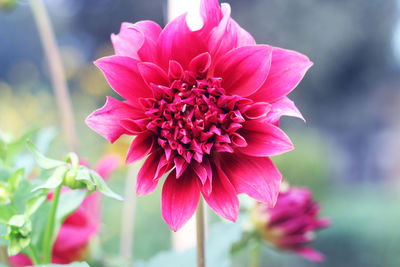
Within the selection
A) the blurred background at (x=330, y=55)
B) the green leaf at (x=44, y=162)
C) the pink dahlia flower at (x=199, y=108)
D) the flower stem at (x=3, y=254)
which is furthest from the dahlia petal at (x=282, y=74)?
the blurred background at (x=330, y=55)

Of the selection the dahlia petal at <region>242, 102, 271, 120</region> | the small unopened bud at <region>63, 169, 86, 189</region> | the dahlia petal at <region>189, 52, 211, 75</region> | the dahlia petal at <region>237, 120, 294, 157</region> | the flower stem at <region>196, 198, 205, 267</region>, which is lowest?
the flower stem at <region>196, 198, 205, 267</region>

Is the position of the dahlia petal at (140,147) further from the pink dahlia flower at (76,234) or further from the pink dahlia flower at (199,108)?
the pink dahlia flower at (76,234)

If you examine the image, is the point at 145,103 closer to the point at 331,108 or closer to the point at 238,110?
the point at 238,110

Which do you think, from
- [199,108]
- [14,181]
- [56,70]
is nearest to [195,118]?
[199,108]

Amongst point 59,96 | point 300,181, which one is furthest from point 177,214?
point 300,181

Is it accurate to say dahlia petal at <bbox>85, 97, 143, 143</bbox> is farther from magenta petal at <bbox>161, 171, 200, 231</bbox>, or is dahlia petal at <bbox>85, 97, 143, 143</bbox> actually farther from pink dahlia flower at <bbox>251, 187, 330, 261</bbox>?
pink dahlia flower at <bbox>251, 187, 330, 261</bbox>

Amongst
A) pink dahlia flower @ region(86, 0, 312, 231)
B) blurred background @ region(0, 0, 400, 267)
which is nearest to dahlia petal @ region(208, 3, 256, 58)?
pink dahlia flower @ region(86, 0, 312, 231)

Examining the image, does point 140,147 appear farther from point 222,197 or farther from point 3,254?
point 3,254
